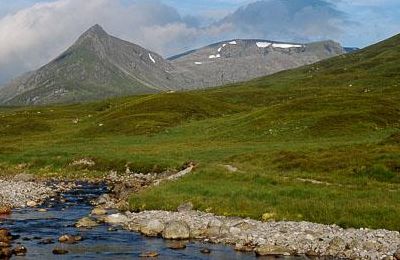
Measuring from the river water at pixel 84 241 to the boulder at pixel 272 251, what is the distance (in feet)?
2.06

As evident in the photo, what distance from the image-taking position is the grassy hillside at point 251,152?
A: 44.9 metres

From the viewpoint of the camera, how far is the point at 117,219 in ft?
158

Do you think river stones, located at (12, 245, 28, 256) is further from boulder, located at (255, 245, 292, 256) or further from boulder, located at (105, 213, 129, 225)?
boulder, located at (255, 245, 292, 256)

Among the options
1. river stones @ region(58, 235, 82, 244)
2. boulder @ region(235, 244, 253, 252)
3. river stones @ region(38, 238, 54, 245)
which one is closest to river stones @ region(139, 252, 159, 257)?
boulder @ region(235, 244, 253, 252)

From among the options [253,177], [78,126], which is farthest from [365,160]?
[78,126]

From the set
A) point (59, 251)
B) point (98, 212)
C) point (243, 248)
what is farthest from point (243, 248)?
point (98, 212)

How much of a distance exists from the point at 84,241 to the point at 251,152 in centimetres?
3827

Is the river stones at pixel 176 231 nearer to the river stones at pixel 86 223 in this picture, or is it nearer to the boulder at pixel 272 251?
the boulder at pixel 272 251

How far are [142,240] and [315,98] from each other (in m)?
90.5

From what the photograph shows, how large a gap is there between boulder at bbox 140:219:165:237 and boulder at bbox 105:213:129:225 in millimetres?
4124

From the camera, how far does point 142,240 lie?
41.5m

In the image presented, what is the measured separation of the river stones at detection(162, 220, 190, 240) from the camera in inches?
1649

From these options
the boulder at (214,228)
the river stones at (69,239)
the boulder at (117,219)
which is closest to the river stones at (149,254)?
the boulder at (214,228)

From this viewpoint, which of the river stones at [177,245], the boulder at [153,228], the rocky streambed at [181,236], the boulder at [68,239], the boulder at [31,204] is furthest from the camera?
the boulder at [31,204]
